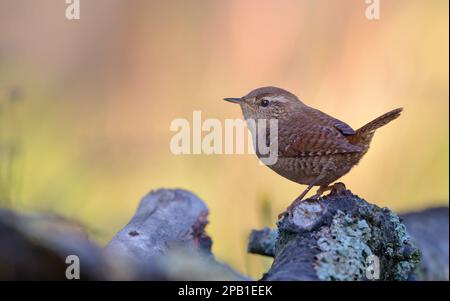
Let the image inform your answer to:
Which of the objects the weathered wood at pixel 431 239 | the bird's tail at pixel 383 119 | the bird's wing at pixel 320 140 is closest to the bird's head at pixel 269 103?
the bird's wing at pixel 320 140

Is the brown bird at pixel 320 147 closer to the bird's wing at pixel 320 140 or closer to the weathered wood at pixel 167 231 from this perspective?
the bird's wing at pixel 320 140

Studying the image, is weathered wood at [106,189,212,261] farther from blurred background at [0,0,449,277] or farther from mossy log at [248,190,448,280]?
blurred background at [0,0,449,277]

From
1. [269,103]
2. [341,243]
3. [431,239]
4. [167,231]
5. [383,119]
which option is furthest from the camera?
[269,103]

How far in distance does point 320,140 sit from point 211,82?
2.31 metres

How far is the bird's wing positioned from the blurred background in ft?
4.83

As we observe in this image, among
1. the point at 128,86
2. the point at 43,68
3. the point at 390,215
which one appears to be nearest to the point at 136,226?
the point at 390,215

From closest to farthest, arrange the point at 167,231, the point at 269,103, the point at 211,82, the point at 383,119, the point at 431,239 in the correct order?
the point at 167,231
the point at 383,119
the point at 431,239
the point at 269,103
the point at 211,82

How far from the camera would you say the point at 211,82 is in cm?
569

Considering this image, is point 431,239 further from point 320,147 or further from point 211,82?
point 211,82

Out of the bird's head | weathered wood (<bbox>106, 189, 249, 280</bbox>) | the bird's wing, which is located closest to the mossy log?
weathered wood (<bbox>106, 189, 249, 280</bbox>)

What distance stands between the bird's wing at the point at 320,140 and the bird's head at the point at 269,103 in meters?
0.33

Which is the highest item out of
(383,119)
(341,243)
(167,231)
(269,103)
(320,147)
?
(269,103)

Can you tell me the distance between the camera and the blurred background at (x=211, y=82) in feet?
17.3

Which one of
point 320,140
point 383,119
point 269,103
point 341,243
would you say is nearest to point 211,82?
point 269,103
